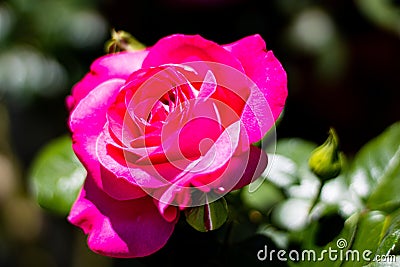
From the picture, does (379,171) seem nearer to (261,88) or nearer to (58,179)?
(261,88)

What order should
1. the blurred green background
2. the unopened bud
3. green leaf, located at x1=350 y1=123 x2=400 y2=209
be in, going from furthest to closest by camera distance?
the blurred green background, green leaf, located at x1=350 y1=123 x2=400 y2=209, the unopened bud

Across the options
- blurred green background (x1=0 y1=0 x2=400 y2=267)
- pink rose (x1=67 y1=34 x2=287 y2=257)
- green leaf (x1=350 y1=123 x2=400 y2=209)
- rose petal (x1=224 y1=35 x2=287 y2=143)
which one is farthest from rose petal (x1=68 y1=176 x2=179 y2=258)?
blurred green background (x1=0 y1=0 x2=400 y2=267)

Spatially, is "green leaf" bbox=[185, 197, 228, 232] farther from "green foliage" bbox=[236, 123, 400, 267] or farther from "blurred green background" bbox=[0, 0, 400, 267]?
"blurred green background" bbox=[0, 0, 400, 267]

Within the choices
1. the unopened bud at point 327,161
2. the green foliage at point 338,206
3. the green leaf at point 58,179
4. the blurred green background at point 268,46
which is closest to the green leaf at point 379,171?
the green foliage at point 338,206

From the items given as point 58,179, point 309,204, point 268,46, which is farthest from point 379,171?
point 268,46

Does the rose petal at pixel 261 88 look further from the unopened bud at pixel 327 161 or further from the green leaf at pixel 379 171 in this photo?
the green leaf at pixel 379 171

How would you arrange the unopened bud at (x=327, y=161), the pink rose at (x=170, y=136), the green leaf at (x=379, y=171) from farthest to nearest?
the green leaf at (x=379, y=171) < the unopened bud at (x=327, y=161) < the pink rose at (x=170, y=136)

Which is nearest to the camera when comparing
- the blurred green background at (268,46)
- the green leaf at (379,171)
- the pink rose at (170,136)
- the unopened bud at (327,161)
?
the pink rose at (170,136)
